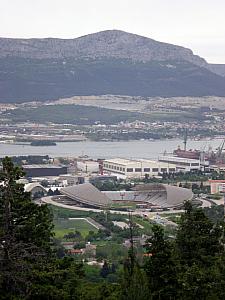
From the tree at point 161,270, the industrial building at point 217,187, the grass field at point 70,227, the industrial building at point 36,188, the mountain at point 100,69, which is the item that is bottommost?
the grass field at point 70,227

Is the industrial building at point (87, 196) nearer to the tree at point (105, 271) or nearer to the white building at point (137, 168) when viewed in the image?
the white building at point (137, 168)

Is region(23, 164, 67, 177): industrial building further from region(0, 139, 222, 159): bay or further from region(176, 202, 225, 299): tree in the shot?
region(176, 202, 225, 299): tree

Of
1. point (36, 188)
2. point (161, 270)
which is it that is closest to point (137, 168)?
point (36, 188)

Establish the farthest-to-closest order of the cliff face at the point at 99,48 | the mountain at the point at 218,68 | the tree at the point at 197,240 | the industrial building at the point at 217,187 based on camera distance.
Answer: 1. the mountain at the point at 218,68
2. the cliff face at the point at 99,48
3. the industrial building at the point at 217,187
4. the tree at the point at 197,240

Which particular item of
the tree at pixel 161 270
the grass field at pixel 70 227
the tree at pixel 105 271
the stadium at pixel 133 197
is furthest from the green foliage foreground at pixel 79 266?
the stadium at pixel 133 197

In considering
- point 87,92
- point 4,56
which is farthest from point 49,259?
point 4,56

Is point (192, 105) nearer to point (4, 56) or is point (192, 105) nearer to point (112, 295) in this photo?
point (4, 56)
